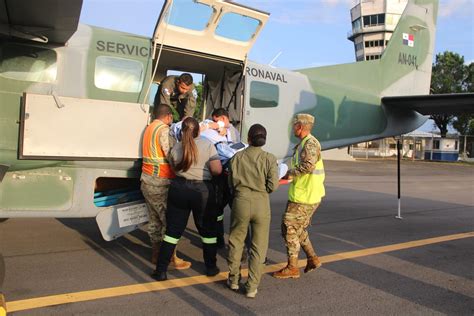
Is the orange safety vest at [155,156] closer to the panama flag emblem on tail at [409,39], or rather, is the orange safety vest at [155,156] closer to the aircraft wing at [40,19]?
the aircraft wing at [40,19]

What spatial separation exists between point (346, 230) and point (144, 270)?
13.1 feet

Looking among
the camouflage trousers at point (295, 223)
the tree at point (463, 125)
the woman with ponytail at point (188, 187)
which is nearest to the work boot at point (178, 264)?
the woman with ponytail at point (188, 187)

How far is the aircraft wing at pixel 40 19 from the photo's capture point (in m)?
4.09

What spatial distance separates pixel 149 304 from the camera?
13.4 feet

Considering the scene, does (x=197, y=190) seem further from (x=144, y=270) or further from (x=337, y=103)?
(x=337, y=103)

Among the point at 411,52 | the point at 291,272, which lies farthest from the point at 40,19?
the point at 411,52

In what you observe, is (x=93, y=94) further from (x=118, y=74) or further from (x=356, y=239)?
(x=356, y=239)

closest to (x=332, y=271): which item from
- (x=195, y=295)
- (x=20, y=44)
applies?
(x=195, y=295)

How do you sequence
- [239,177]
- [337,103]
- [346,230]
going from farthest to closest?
[337,103], [346,230], [239,177]

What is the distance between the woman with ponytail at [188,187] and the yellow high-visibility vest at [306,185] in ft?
2.97

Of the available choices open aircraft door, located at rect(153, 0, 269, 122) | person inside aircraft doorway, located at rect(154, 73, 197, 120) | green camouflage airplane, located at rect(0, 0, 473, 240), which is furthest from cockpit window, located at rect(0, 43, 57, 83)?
person inside aircraft doorway, located at rect(154, 73, 197, 120)

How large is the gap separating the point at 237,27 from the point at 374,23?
86.1 m

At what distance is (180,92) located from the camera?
5906 mm

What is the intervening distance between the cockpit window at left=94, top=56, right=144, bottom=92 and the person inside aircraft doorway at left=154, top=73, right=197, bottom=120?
401mm
